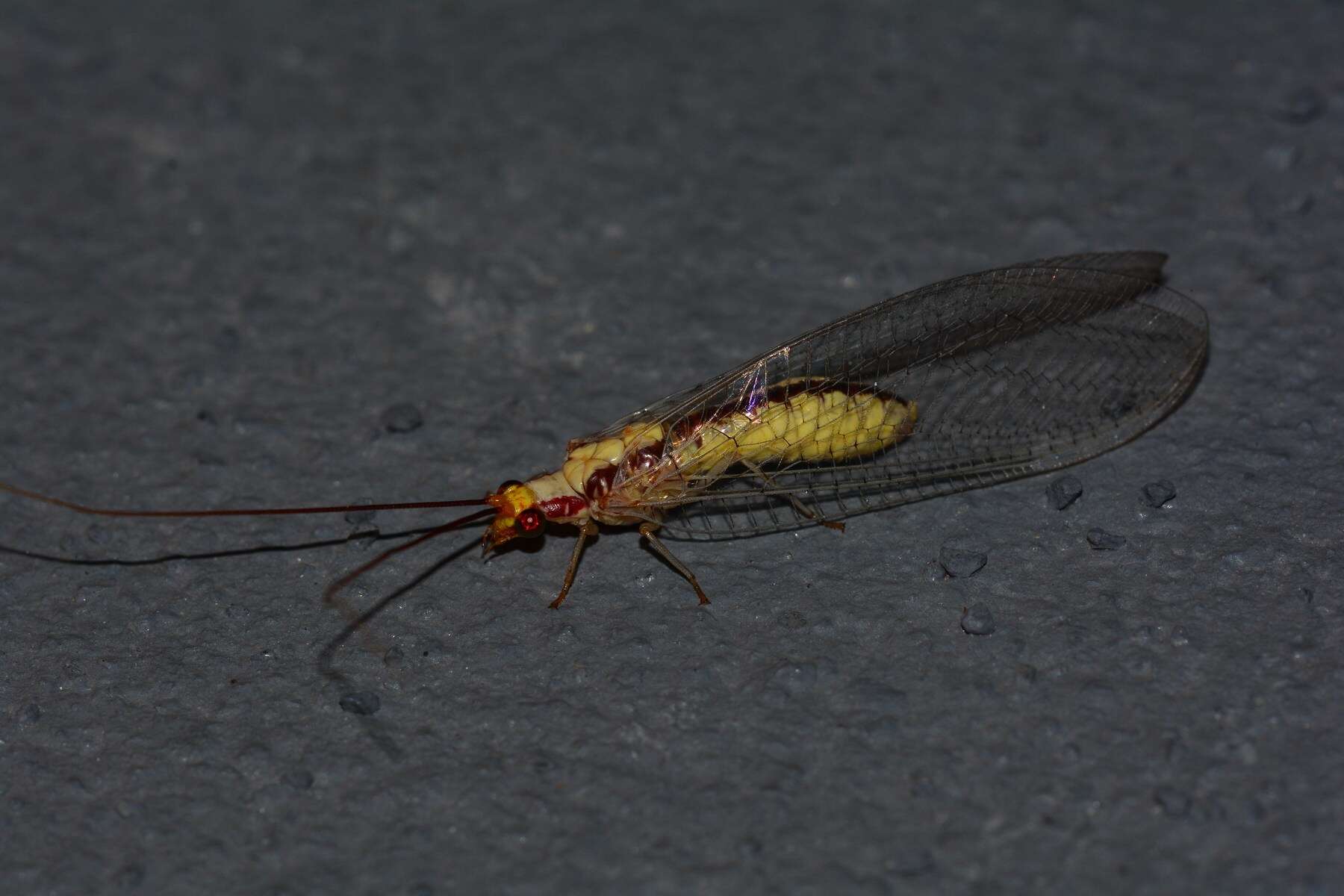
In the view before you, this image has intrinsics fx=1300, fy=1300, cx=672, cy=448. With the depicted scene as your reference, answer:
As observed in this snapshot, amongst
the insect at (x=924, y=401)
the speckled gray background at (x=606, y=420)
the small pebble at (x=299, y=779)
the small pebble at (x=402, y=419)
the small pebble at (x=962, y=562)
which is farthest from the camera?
the small pebble at (x=402, y=419)

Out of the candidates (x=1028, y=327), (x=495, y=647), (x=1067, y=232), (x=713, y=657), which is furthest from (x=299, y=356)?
(x=1067, y=232)

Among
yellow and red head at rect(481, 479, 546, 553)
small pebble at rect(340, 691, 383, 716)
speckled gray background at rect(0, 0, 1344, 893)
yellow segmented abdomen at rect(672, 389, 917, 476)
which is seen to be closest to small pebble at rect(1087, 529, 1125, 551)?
speckled gray background at rect(0, 0, 1344, 893)

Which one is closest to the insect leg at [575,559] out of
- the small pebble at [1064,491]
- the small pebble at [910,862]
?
the small pebble at [910,862]

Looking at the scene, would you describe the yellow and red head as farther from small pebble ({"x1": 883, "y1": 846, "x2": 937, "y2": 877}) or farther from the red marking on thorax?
small pebble ({"x1": 883, "y1": 846, "x2": 937, "y2": 877})

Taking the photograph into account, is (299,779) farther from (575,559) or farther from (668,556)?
(668,556)

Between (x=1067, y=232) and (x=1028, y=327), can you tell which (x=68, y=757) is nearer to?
(x=1028, y=327)

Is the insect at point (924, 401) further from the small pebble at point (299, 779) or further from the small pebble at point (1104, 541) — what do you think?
the small pebble at point (299, 779)
